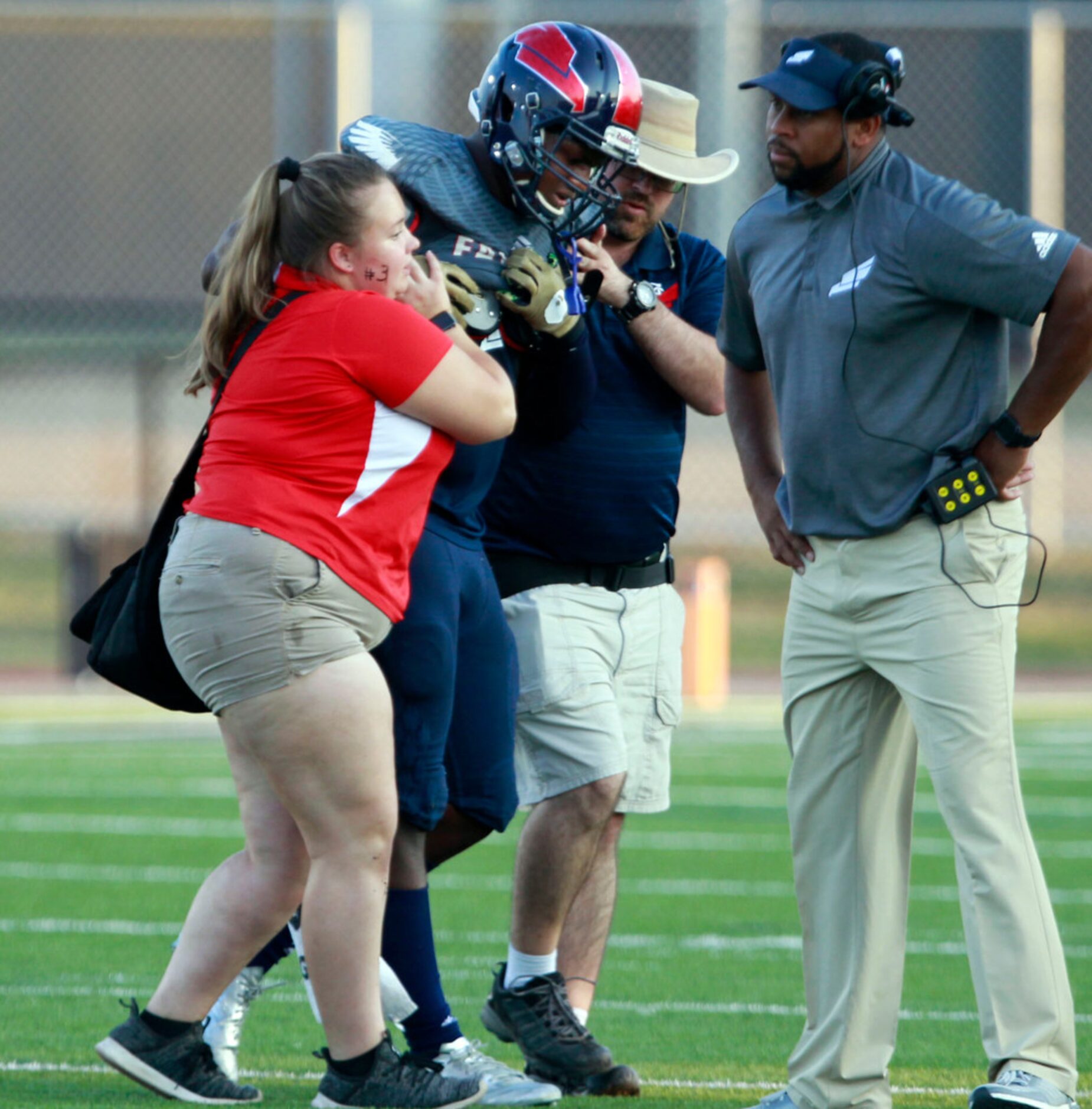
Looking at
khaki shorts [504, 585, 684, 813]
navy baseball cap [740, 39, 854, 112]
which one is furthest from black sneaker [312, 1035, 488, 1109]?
navy baseball cap [740, 39, 854, 112]

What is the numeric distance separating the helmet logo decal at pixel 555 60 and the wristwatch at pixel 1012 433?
3.40 ft

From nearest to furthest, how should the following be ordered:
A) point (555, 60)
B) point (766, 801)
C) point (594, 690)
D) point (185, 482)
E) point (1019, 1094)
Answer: point (1019, 1094) < point (185, 482) < point (555, 60) < point (594, 690) < point (766, 801)

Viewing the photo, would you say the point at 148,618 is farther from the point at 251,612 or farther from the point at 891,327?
the point at 891,327

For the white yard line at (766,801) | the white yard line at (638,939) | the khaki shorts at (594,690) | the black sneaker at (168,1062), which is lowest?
the white yard line at (766,801)

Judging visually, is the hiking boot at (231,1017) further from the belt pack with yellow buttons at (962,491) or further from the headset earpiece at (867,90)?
the headset earpiece at (867,90)

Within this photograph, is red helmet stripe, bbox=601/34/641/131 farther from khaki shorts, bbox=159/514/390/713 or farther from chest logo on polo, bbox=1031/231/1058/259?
khaki shorts, bbox=159/514/390/713

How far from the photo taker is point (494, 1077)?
4.31 metres

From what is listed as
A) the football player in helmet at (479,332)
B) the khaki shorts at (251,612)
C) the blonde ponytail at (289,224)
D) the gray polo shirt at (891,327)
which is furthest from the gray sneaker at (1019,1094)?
the blonde ponytail at (289,224)

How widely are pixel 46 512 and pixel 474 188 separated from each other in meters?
12.3

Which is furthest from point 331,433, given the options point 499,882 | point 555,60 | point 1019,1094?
point 499,882

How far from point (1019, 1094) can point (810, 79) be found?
2106 millimetres

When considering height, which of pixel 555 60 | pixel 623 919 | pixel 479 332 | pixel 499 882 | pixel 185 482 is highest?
pixel 555 60

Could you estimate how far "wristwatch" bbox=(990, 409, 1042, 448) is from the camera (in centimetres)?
402

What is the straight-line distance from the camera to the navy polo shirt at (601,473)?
4992 millimetres
